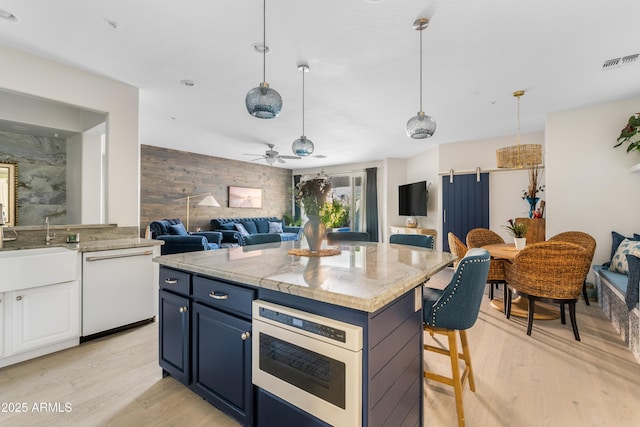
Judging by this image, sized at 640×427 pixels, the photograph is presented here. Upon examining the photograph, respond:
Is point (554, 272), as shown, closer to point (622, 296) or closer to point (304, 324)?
point (622, 296)

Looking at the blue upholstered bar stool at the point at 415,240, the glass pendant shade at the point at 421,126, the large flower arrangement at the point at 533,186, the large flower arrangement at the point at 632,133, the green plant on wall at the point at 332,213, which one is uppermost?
the large flower arrangement at the point at 632,133

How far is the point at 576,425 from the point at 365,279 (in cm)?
159

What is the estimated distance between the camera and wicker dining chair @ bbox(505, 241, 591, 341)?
2643mm

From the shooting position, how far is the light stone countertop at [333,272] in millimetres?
1072

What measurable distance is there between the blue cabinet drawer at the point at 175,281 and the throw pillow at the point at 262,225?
6.00 metres

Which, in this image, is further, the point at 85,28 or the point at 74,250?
the point at 74,250

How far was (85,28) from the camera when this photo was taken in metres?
2.21

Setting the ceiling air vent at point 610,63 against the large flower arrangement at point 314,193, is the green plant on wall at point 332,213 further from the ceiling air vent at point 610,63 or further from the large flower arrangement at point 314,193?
the ceiling air vent at point 610,63

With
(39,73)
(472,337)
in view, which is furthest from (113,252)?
(472,337)

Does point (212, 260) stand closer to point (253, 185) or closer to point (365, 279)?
point (365, 279)

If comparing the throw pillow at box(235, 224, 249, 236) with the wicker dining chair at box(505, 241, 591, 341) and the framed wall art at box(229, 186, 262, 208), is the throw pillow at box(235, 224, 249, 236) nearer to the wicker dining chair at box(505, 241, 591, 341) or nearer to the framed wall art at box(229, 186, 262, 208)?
the framed wall art at box(229, 186, 262, 208)

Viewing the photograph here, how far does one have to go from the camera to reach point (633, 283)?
7.74ft

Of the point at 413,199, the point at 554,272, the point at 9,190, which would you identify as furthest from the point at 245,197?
the point at 554,272

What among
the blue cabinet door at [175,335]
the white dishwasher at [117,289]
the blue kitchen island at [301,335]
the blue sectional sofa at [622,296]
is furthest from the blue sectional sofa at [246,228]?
the blue sectional sofa at [622,296]
